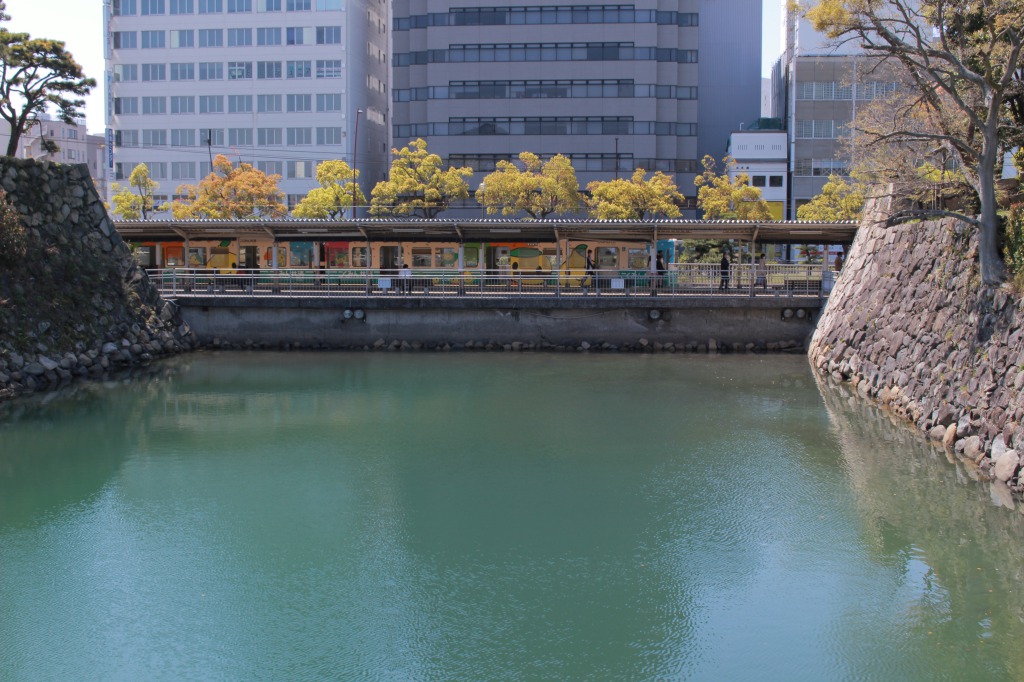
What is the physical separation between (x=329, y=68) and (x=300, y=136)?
19.7 feet

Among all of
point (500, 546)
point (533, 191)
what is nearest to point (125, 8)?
point (533, 191)

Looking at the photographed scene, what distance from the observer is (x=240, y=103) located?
77.8m

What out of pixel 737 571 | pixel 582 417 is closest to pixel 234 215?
pixel 582 417

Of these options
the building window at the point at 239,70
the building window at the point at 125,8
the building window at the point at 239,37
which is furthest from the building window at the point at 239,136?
the building window at the point at 125,8

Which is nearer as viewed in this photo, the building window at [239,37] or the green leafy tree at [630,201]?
the green leafy tree at [630,201]

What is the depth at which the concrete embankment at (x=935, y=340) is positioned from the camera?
16922 mm

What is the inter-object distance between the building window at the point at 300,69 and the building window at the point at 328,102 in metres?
2.06

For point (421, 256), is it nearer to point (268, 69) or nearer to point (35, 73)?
point (35, 73)

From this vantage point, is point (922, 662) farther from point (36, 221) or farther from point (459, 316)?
point (36, 221)

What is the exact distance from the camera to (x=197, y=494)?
55.3ft

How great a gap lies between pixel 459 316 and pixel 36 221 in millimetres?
14787

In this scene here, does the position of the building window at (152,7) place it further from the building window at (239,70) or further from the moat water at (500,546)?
the moat water at (500,546)

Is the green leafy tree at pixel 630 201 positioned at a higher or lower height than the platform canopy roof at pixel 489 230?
higher

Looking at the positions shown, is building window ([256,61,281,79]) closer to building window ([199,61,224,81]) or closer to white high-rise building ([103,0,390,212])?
white high-rise building ([103,0,390,212])
